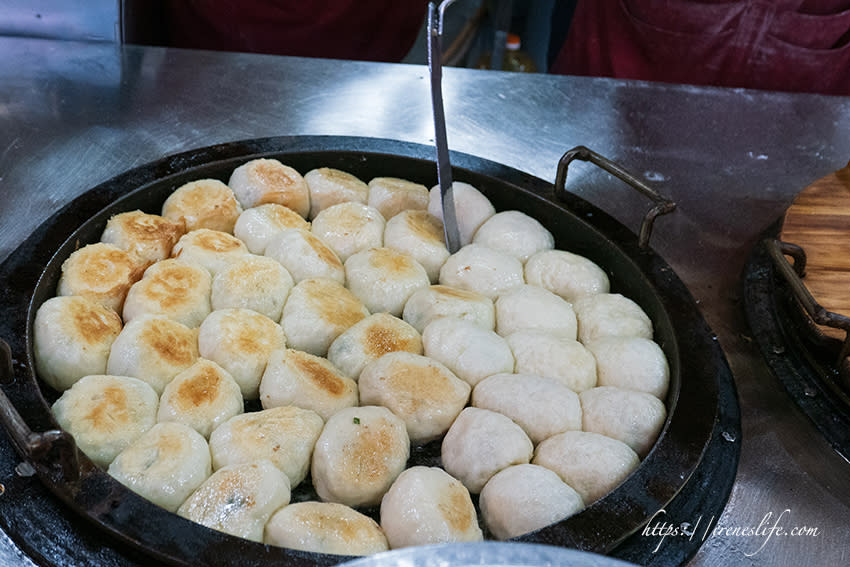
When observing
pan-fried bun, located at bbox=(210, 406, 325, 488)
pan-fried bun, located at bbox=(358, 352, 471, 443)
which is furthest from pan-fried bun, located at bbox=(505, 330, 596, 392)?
pan-fried bun, located at bbox=(210, 406, 325, 488)

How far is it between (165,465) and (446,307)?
31.8 inches

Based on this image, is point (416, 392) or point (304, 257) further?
point (304, 257)

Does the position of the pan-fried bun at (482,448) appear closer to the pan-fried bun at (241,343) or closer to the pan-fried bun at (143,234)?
the pan-fried bun at (241,343)

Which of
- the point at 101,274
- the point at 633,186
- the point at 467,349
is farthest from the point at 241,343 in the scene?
the point at 633,186

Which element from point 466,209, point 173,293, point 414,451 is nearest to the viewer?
point 414,451

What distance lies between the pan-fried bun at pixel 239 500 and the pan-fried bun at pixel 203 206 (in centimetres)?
89

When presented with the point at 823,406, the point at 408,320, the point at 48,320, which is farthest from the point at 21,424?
the point at 823,406

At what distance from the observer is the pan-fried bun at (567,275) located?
82.4 inches

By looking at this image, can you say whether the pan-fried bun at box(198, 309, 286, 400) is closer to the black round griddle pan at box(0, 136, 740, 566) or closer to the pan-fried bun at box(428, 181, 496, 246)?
the black round griddle pan at box(0, 136, 740, 566)

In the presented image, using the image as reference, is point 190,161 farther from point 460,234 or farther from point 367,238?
point 460,234

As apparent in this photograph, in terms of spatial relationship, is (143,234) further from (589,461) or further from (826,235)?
(826,235)

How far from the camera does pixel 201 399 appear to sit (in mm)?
1629

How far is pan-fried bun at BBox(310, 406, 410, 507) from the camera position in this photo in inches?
59.7

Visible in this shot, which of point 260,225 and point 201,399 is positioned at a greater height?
point 260,225
